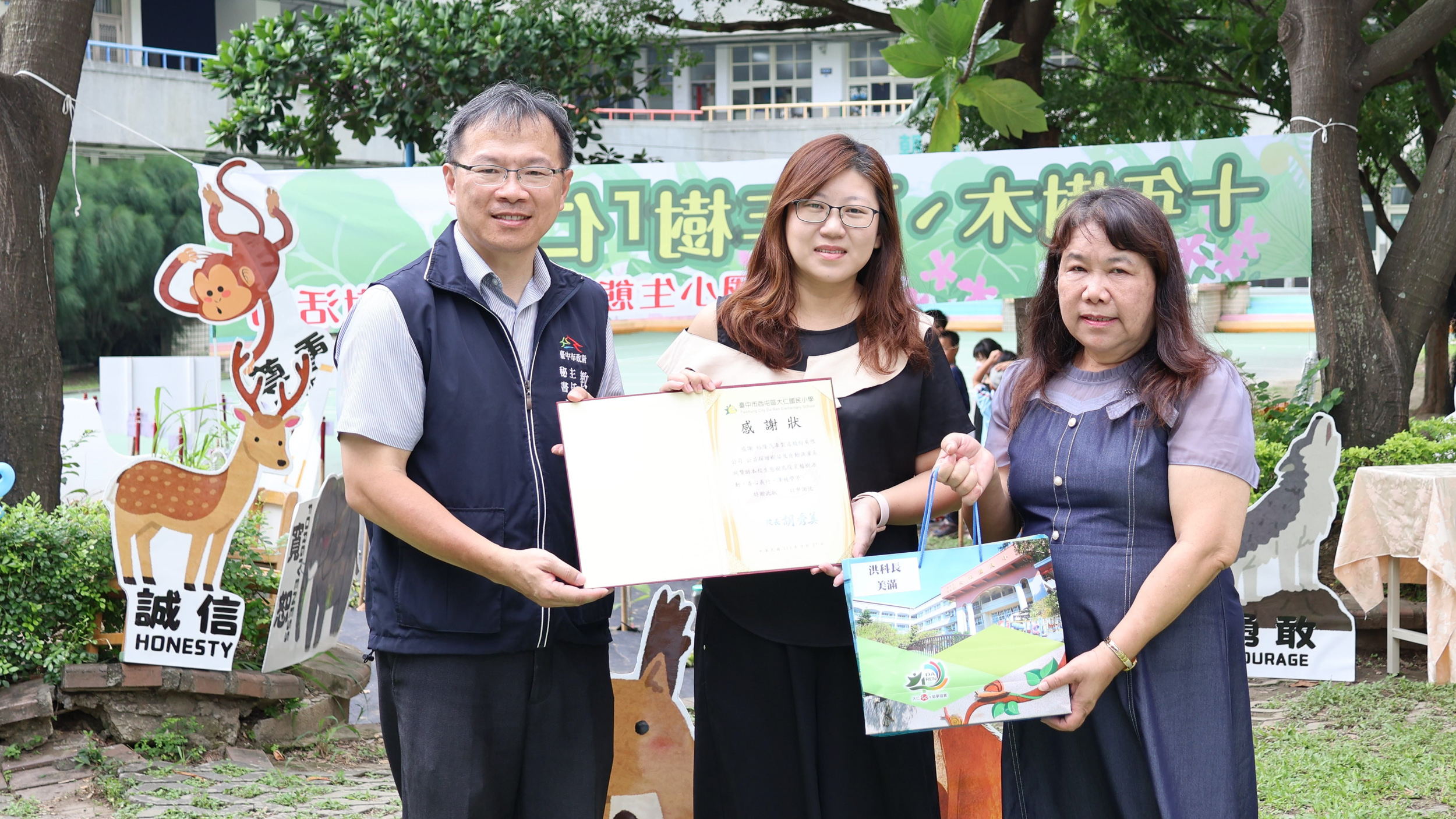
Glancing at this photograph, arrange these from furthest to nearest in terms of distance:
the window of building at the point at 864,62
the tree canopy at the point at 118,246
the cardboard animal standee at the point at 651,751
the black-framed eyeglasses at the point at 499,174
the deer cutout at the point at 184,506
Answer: the window of building at the point at 864,62 → the tree canopy at the point at 118,246 → the deer cutout at the point at 184,506 → the cardboard animal standee at the point at 651,751 → the black-framed eyeglasses at the point at 499,174

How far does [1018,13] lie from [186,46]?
1972cm

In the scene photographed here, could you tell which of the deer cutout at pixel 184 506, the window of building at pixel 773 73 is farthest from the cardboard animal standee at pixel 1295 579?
the window of building at pixel 773 73

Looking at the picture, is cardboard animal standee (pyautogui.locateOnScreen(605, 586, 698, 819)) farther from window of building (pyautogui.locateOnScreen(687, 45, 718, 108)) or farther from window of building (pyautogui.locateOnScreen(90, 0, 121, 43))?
window of building (pyautogui.locateOnScreen(687, 45, 718, 108))

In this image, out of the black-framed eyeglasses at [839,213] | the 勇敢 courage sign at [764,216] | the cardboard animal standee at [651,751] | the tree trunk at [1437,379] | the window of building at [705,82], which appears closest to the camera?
the black-framed eyeglasses at [839,213]

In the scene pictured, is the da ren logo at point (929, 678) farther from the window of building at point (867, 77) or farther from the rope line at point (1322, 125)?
the window of building at point (867, 77)

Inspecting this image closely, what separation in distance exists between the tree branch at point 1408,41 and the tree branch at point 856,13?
12.4 feet

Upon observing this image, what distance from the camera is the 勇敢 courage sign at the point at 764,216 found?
5.54 m

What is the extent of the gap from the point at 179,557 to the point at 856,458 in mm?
2934

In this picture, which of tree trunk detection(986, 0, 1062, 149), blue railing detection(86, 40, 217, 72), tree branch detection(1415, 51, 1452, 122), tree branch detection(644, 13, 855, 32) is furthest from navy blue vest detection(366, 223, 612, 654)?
blue railing detection(86, 40, 217, 72)

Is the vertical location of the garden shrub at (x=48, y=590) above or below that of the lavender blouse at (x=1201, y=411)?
below

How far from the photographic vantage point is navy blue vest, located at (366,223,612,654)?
1982mm

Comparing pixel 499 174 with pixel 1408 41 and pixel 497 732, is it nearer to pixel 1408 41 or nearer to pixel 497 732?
pixel 497 732

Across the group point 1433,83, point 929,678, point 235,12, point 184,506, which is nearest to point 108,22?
point 235,12

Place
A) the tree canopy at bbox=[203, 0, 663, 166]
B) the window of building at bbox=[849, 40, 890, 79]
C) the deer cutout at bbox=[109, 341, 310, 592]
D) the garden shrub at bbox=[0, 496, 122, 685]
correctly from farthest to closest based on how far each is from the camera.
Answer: the window of building at bbox=[849, 40, 890, 79]
the tree canopy at bbox=[203, 0, 663, 166]
the deer cutout at bbox=[109, 341, 310, 592]
the garden shrub at bbox=[0, 496, 122, 685]
